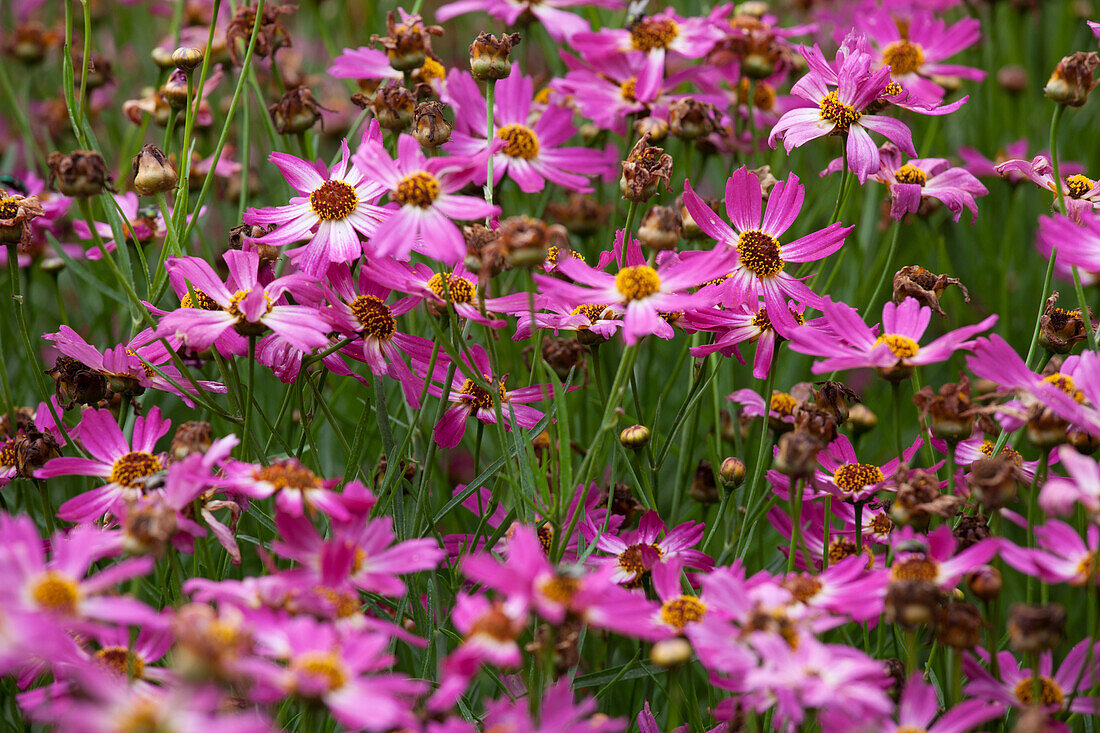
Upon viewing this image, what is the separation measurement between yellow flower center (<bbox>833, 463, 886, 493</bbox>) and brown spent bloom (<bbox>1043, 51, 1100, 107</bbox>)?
50cm

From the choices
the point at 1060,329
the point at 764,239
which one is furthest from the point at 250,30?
the point at 1060,329

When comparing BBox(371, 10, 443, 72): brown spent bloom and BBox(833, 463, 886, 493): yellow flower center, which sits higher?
BBox(371, 10, 443, 72): brown spent bloom

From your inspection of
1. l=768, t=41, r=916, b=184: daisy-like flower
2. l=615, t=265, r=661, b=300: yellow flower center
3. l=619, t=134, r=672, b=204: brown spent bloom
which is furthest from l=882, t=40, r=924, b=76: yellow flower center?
l=615, t=265, r=661, b=300: yellow flower center

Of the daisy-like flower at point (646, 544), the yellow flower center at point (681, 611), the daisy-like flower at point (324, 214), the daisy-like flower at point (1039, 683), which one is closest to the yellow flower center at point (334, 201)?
the daisy-like flower at point (324, 214)

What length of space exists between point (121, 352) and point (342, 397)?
2.12 ft

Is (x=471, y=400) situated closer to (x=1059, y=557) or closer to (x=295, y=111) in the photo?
(x=295, y=111)

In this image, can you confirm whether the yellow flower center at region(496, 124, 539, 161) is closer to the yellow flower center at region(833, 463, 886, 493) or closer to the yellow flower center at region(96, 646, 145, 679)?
the yellow flower center at region(833, 463, 886, 493)

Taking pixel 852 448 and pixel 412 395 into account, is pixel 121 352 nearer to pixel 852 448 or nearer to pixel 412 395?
pixel 412 395

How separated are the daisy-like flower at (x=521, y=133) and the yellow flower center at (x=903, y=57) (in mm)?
564

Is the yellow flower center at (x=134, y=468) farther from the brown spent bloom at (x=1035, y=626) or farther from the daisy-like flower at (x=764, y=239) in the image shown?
the brown spent bloom at (x=1035, y=626)

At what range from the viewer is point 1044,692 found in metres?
0.91

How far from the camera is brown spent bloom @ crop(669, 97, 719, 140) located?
4.58 ft

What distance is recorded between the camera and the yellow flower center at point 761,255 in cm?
116

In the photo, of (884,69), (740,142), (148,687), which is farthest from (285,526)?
(740,142)
